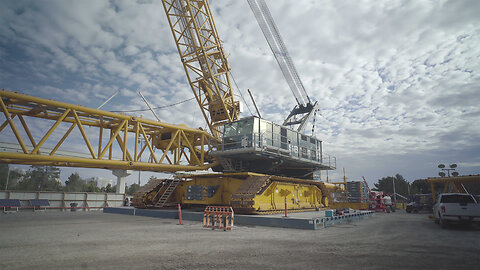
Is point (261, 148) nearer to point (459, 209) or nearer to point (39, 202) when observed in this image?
point (459, 209)

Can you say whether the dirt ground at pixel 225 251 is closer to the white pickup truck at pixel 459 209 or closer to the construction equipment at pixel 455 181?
the white pickup truck at pixel 459 209

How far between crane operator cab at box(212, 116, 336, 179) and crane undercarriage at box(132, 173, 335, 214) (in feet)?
3.84

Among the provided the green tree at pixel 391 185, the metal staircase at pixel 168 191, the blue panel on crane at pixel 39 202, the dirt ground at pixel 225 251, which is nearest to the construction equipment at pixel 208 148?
the metal staircase at pixel 168 191

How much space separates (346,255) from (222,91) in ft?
57.6

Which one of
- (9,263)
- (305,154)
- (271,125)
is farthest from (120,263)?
(305,154)

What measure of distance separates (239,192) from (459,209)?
9.85 metres

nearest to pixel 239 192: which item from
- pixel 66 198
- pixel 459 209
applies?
pixel 459 209

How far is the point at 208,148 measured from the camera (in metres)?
18.3

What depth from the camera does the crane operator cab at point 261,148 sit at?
15.5 metres

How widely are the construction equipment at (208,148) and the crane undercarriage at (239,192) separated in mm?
49

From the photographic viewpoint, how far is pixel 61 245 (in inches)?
277

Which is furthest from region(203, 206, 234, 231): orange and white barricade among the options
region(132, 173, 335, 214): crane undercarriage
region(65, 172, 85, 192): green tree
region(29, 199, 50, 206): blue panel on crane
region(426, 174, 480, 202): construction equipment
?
region(65, 172, 85, 192): green tree

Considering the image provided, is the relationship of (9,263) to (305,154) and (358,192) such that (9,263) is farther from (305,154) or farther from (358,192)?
(358,192)

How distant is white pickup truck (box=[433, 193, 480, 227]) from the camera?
1135cm
